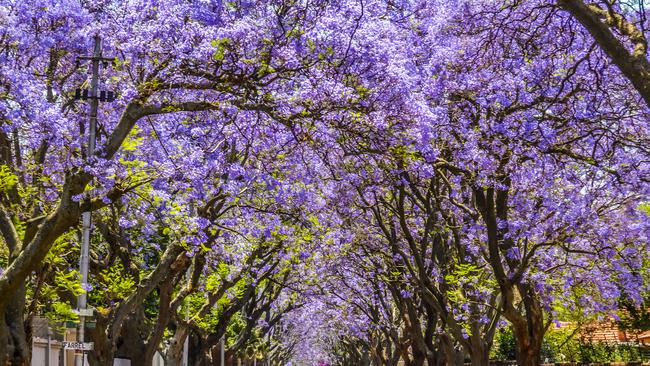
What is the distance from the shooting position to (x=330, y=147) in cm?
1137

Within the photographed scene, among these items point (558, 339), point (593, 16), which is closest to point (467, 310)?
point (593, 16)

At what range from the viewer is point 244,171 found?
13961mm

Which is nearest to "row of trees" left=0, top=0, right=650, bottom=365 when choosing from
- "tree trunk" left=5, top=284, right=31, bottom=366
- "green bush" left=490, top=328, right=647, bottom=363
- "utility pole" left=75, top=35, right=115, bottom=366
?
"tree trunk" left=5, top=284, right=31, bottom=366

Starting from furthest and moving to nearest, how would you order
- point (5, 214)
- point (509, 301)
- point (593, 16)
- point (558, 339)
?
point (558, 339) < point (509, 301) < point (5, 214) < point (593, 16)

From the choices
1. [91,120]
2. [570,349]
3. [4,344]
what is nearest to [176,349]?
[91,120]

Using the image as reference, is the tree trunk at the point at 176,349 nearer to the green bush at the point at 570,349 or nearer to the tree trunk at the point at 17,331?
the tree trunk at the point at 17,331

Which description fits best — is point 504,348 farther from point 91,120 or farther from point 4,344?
point 4,344

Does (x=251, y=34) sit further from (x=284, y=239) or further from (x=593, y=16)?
(x=284, y=239)

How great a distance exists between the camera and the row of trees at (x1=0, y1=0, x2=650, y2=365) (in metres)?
10.3

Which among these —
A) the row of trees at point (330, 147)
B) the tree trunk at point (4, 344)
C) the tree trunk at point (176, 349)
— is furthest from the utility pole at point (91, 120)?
the tree trunk at point (176, 349)

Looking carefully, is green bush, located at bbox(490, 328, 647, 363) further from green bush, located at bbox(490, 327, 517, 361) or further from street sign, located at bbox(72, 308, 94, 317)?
street sign, located at bbox(72, 308, 94, 317)

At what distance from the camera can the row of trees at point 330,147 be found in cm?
1029

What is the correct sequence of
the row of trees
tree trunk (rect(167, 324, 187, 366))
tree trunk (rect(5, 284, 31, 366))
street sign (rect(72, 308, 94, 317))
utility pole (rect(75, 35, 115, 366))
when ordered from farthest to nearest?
1. tree trunk (rect(167, 324, 187, 366))
2. street sign (rect(72, 308, 94, 317))
3. utility pole (rect(75, 35, 115, 366))
4. tree trunk (rect(5, 284, 31, 366))
5. the row of trees

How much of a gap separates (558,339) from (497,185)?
3390 cm
